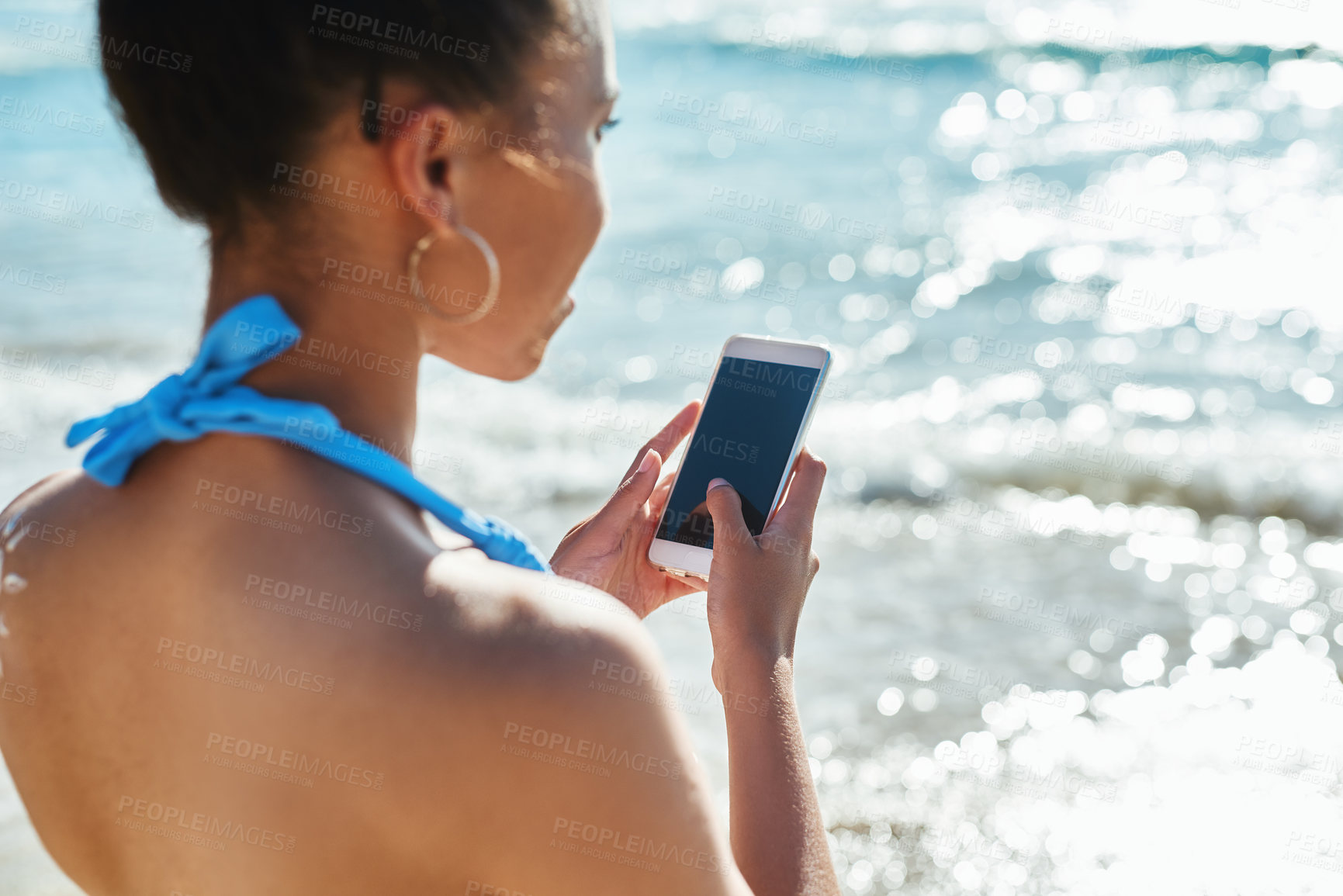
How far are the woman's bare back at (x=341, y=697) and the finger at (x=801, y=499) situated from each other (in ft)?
2.92

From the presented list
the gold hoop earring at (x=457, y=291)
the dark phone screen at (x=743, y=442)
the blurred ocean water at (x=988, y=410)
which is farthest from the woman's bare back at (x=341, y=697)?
the dark phone screen at (x=743, y=442)

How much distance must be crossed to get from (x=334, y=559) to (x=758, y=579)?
0.94m

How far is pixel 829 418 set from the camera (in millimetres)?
8898

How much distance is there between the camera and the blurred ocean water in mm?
4164

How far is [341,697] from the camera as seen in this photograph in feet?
3.11

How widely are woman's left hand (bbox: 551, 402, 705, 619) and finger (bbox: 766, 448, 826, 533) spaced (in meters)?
0.29

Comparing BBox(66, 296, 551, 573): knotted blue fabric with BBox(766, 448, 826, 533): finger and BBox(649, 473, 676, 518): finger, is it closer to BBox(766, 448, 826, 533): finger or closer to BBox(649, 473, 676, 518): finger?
BBox(766, 448, 826, 533): finger

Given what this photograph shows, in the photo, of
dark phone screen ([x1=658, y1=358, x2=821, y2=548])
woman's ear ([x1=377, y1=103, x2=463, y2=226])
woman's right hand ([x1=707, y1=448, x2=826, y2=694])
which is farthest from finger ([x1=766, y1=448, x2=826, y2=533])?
woman's ear ([x1=377, y1=103, x2=463, y2=226])

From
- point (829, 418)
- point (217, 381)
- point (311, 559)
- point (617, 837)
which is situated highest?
point (829, 418)

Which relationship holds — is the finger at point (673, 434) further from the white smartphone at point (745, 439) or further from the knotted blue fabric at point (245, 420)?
the knotted blue fabric at point (245, 420)

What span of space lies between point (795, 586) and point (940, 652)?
3.80 m

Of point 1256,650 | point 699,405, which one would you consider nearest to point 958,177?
point 1256,650

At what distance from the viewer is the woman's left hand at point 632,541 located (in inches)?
81.9

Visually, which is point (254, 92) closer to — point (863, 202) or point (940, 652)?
point (940, 652)
